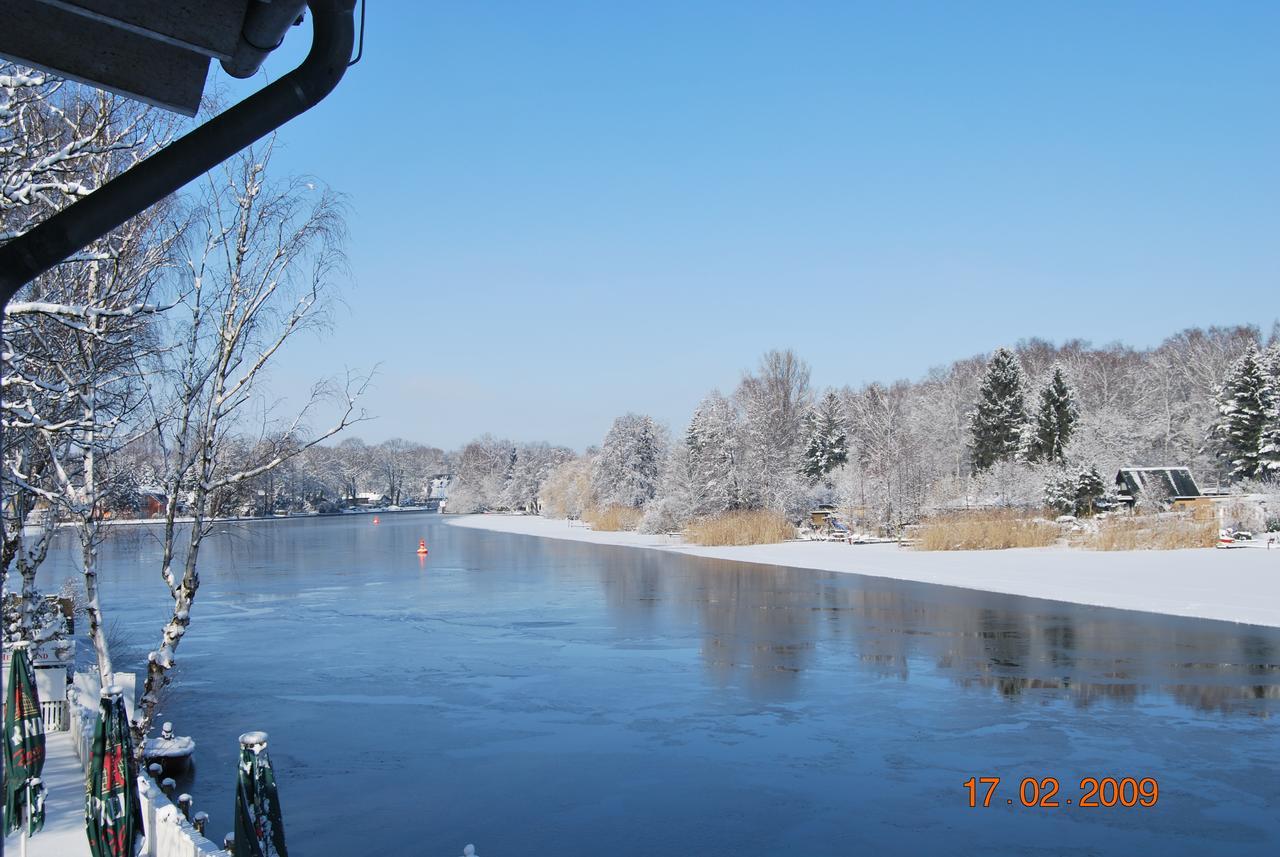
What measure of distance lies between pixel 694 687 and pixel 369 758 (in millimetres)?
5222

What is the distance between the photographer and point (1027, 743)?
11.5m

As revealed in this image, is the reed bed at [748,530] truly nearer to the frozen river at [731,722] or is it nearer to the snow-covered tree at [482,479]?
the frozen river at [731,722]

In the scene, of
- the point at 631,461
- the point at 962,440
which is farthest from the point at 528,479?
the point at 962,440

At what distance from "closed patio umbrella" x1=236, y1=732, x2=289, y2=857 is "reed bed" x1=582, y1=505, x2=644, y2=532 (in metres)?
54.7

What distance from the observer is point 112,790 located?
20.7ft

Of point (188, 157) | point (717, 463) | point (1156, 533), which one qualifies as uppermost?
point (717, 463)

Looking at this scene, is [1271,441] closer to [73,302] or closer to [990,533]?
[990,533]

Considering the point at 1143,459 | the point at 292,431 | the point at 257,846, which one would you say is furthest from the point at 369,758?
the point at 1143,459

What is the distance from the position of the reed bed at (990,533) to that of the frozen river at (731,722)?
12.1 meters

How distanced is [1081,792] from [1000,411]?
Result: 139 ft

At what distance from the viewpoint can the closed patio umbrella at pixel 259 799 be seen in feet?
17.8

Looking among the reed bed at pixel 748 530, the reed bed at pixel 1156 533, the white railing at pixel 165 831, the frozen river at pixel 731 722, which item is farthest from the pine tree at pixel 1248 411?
the white railing at pixel 165 831

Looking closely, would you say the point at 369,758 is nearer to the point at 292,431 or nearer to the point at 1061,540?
the point at 292,431

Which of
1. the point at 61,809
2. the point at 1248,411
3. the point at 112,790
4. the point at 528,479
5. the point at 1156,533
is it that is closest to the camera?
the point at 112,790
